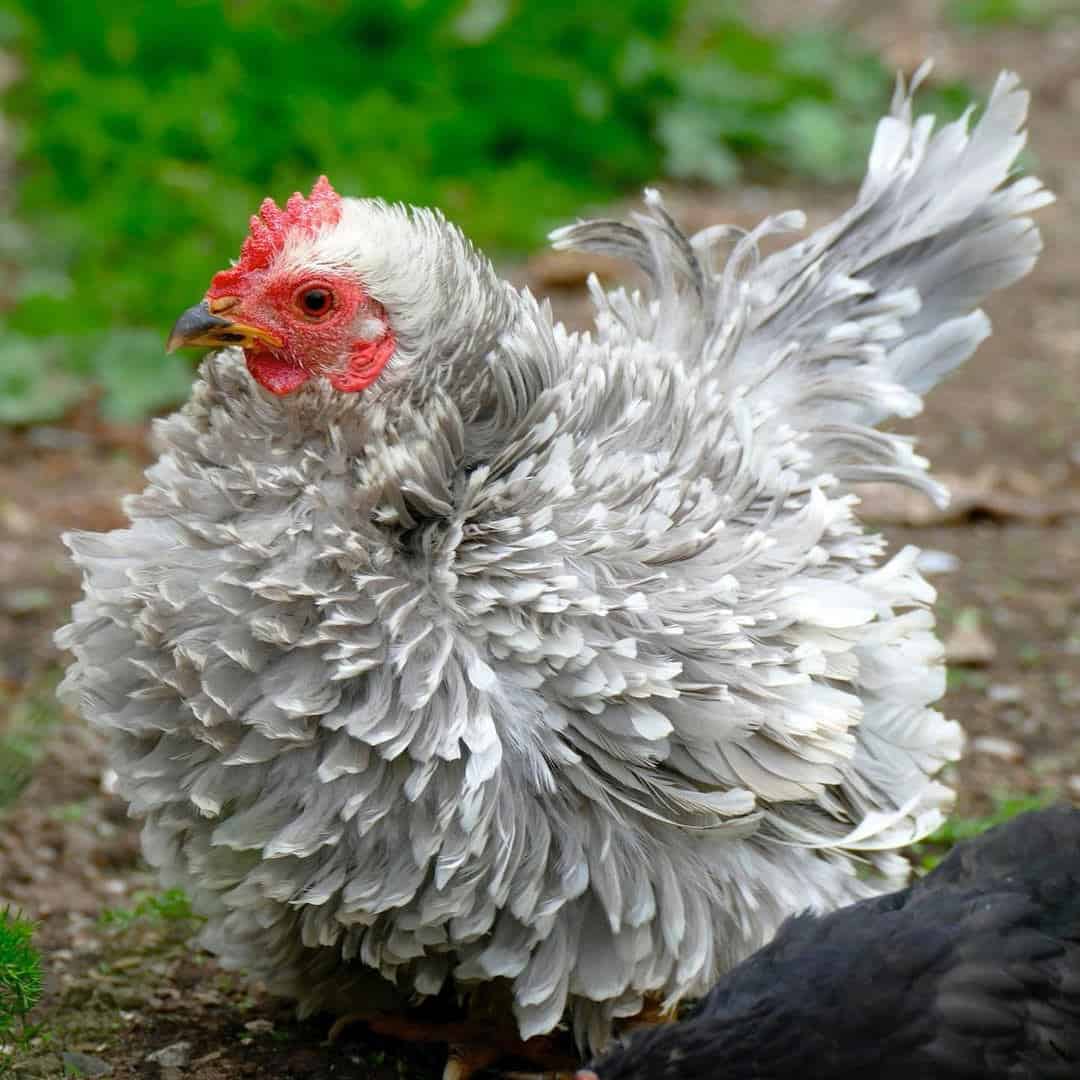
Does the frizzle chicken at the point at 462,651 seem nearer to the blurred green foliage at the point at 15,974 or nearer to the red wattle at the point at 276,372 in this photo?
the red wattle at the point at 276,372

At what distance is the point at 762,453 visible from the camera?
3.35 metres

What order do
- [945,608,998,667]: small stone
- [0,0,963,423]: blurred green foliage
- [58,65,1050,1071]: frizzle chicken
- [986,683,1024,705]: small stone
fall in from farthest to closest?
[0,0,963,423]: blurred green foliage → [945,608,998,667]: small stone → [986,683,1024,705]: small stone → [58,65,1050,1071]: frizzle chicken

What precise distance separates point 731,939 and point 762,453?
93 centimetres

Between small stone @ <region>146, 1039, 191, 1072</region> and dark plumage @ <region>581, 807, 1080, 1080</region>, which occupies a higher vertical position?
small stone @ <region>146, 1039, 191, 1072</region>

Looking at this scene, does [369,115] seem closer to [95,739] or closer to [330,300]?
[95,739]

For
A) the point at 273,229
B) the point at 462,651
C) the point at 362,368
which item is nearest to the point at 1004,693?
the point at 462,651

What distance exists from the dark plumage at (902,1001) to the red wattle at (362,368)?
3.87ft

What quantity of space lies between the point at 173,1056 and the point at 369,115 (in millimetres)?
5989

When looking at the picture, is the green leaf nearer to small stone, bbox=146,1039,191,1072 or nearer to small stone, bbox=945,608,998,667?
small stone, bbox=945,608,998,667

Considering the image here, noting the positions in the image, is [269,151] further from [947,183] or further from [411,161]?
[947,183]

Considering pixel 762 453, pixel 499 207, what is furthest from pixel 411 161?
pixel 762 453

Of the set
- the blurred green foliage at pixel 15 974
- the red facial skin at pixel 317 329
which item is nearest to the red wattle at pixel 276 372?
the red facial skin at pixel 317 329

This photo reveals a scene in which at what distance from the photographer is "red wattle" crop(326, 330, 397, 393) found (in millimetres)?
2980

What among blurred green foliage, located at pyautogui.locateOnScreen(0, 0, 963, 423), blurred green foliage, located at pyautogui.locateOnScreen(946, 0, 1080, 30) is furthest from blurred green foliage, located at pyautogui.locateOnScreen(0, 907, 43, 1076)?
blurred green foliage, located at pyautogui.locateOnScreen(946, 0, 1080, 30)
